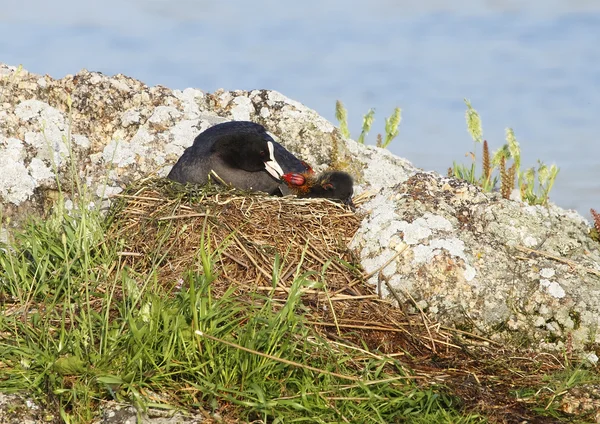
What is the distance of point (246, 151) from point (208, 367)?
2.90m

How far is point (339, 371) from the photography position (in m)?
4.23

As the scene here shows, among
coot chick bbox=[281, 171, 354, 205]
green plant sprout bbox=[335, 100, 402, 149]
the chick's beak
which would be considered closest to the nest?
coot chick bbox=[281, 171, 354, 205]

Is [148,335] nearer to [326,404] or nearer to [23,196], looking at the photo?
[326,404]

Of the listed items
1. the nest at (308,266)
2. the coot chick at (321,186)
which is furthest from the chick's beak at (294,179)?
the nest at (308,266)

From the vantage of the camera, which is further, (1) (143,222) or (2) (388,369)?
(1) (143,222)

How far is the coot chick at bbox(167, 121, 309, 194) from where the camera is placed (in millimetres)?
6605

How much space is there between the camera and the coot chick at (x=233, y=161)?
661cm

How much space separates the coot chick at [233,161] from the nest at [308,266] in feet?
1.36

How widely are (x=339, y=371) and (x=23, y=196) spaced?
3989 millimetres

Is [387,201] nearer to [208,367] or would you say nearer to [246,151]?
[246,151]

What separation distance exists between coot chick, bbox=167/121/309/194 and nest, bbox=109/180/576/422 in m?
0.42

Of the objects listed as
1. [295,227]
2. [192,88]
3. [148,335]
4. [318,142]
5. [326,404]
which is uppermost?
[192,88]

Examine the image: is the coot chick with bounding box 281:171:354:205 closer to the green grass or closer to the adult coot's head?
the adult coot's head

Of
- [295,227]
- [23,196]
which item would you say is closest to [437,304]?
[295,227]
